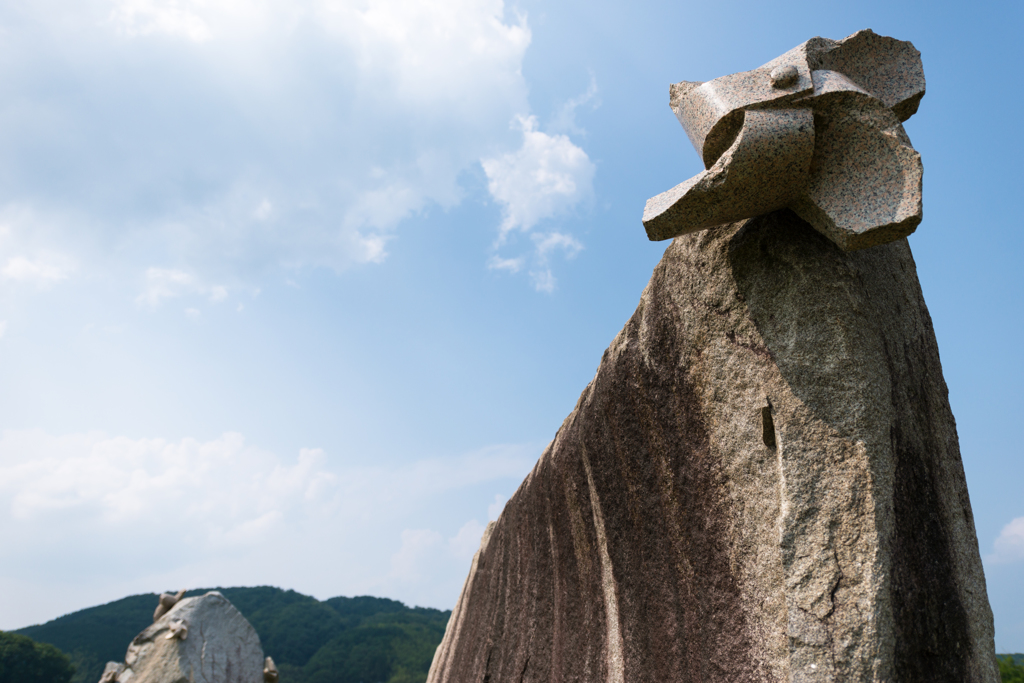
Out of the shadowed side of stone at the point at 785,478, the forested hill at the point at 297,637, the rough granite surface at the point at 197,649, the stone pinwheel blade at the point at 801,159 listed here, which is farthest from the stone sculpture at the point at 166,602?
the forested hill at the point at 297,637

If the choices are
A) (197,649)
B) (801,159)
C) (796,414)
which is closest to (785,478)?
(796,414)

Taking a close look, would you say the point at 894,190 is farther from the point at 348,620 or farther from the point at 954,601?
the point at 348,620

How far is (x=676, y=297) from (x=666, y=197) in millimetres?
517

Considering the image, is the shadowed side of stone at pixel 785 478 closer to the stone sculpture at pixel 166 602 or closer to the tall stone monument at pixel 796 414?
the tall stone monument at pixel 796 414

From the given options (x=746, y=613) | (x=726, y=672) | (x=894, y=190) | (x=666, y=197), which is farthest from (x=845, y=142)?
(x=726, y=672)

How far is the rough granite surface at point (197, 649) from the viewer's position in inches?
337

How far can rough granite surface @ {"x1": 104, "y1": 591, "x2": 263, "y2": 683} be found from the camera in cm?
855

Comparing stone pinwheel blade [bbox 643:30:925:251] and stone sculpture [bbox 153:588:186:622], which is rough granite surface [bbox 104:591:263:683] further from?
stone pinwheel blade [bbox 643:30:925:251]

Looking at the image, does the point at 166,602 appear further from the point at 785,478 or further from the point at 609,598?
the point at 785,478

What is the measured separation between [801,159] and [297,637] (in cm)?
3378

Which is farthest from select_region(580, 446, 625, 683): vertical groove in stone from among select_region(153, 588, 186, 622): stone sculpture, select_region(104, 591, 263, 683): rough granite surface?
select_region(153, 588, 186, 622): stone sculpture

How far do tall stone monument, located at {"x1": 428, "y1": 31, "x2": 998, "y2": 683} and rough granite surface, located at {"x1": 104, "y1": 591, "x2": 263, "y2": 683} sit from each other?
845cm

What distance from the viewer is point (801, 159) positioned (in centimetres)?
190

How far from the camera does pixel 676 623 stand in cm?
232
